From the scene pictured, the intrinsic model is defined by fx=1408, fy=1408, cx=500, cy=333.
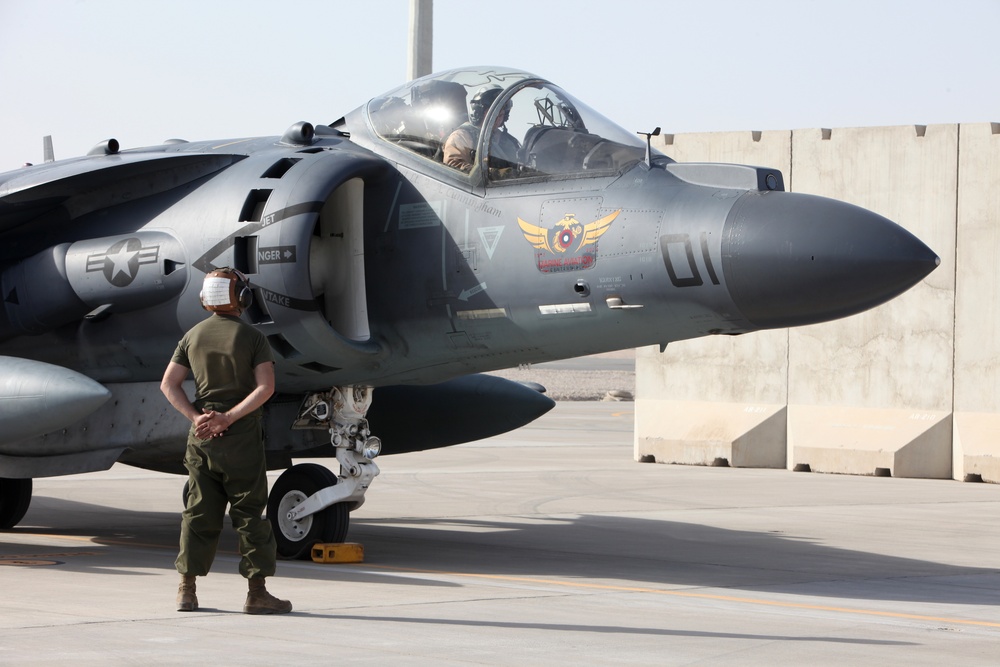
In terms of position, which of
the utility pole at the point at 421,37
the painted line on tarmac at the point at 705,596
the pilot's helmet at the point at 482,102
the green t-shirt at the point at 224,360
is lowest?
the painted line on tarmac at the point at 705,596

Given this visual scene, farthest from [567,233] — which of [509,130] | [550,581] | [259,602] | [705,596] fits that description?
[259,602]

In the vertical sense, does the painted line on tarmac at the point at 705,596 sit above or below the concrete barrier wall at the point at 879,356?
below

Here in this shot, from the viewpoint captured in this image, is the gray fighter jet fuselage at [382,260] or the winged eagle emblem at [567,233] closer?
the gray fighter jet fuselage at [382,260]

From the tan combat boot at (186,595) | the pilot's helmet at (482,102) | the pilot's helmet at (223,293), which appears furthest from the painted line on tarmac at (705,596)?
the pilot's helmet at (482,102)

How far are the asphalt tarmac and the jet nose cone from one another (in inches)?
69.1

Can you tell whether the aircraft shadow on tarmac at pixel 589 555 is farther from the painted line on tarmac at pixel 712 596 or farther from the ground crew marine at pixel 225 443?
the ground crew marine at pixel 225 443

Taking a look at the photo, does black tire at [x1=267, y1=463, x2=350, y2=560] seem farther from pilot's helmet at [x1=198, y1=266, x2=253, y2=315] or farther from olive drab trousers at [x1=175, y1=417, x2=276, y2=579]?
pilot's helmet at [x1=198, y1=266, x2=253, y2=315]

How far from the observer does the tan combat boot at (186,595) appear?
7.34 metres

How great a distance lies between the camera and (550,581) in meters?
9.09

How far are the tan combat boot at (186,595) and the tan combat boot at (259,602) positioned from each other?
10.9 inches

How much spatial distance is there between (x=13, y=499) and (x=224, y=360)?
226 inches

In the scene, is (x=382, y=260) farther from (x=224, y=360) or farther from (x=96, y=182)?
(x=224, y=360)

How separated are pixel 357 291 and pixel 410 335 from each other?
480 millimetres

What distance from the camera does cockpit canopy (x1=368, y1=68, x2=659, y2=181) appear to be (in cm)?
931
